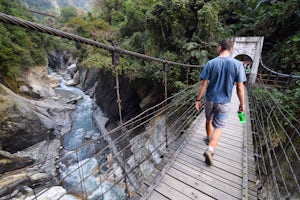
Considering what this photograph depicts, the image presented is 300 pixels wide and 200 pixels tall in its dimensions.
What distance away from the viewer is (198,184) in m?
1.63

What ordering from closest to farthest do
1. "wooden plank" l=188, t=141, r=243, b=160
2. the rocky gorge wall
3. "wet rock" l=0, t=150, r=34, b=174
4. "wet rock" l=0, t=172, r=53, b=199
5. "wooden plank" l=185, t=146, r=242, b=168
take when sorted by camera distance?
"wooden plank" l=185, t=146, r=242, b=168
"wooden plank" l=188, t=141, r=243, b=160
"wet rock" l=0, t=172, r=53, b=199
"wet rock" l=0, t=150, r=34, b=174
the rocky gorge wall

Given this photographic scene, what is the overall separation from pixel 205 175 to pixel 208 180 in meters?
0.07

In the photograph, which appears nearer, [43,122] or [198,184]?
[198,184]

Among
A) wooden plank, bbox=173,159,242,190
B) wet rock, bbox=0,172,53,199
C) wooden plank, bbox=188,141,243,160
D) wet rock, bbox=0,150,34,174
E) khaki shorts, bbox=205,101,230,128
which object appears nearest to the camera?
wooden plank, bbox=173,159,242,190

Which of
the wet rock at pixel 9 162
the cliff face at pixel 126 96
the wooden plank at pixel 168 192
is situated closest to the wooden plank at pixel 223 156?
the wooden plank at pixel 168 192

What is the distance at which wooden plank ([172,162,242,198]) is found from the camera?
5.08ft

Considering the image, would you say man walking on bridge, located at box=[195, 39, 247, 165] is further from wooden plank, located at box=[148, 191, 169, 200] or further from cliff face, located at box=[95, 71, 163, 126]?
cliff face, located at box=[95, 71, 163, 126]

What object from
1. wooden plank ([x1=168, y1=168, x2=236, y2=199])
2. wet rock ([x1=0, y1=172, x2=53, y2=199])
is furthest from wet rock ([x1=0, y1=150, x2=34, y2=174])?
wooden plank ([x1=168, y1=168, x2=236, y2=199])

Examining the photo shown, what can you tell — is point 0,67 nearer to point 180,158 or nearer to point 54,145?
point 54,145

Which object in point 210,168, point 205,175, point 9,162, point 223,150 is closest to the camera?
point 205,175

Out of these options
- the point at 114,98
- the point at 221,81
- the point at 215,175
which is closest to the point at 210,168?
the point at 215,175

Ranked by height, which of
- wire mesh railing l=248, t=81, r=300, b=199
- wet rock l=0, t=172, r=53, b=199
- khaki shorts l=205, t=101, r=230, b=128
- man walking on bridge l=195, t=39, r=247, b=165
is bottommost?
wet rock l=0, t=172, r=53, b=199

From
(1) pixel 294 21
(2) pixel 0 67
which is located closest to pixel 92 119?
(2) pixel 0 67

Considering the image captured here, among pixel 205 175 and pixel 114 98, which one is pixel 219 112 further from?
pixel 114 98
